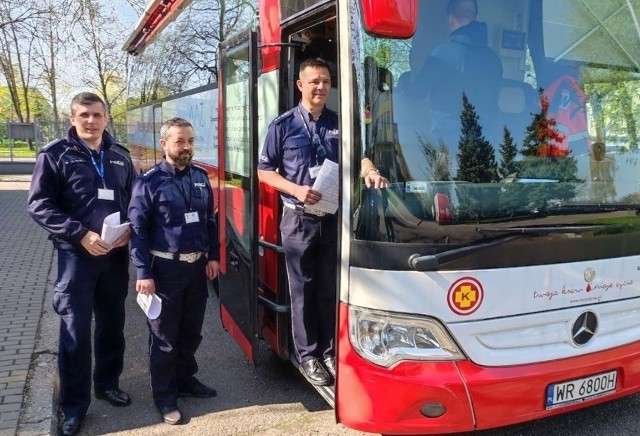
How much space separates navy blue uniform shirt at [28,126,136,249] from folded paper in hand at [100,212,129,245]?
84 millimetres

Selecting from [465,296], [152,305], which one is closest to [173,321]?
[152,305]

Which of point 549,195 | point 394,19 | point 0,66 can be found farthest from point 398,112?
point 0,66

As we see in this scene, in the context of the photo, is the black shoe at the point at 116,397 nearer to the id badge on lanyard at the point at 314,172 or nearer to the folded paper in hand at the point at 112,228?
the folded paper in hand at the point at 112,228

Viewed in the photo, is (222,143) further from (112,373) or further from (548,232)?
(548,232)

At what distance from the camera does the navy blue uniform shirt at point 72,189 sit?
3.13m

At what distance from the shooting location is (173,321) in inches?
139

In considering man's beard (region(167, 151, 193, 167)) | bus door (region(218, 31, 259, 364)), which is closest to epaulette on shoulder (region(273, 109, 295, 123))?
bus door (region(218, 31, 259, 364))

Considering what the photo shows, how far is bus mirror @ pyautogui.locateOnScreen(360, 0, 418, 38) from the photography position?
7.97 ft

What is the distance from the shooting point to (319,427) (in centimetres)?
349

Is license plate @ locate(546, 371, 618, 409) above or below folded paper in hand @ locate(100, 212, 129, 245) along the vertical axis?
below

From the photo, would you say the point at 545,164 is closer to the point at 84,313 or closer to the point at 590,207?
the point at 590,207

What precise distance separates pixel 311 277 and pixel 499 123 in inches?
56.1

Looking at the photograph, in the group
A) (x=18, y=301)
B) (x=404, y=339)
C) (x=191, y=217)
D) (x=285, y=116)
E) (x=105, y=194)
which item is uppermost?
(x=285, y=116)

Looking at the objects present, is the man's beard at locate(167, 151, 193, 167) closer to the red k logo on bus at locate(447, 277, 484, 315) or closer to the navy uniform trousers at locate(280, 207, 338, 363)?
the navy uniform trousers at locate(280, 207, 338, 363)
